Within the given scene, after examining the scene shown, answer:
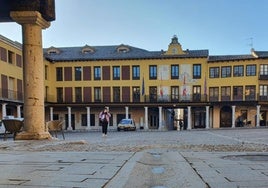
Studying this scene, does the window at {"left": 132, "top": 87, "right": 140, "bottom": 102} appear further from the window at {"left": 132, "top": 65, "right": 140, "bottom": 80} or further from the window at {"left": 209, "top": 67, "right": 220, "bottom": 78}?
the window at {"left": 209, "top": 67, "right": 220, "bottom": 78}

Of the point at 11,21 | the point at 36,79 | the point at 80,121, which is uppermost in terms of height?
the point at 11,21

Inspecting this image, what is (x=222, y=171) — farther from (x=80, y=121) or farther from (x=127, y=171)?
(x=80, y=121)

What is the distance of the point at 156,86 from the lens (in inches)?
1751

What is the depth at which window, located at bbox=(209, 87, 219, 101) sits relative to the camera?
142ft

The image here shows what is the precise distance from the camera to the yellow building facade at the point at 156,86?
42.7 meters

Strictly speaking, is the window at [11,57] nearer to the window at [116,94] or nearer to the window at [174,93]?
the window at [116,94]

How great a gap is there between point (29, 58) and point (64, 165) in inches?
201

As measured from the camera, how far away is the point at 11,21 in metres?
9.15

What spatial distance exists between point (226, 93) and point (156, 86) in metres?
9.69

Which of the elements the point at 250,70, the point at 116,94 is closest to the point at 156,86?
the point at 116,94

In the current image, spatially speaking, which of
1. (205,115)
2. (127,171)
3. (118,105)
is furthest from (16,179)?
(205,115)

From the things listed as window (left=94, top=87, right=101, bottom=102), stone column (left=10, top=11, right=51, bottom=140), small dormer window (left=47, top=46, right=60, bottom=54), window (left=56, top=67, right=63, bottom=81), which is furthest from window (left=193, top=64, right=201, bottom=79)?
stone column (left=10, top=11, right=51, bottom=140)

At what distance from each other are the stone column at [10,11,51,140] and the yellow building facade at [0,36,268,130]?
34.2 m

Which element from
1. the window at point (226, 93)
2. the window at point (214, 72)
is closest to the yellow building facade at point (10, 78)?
the window at point (214, 72)
